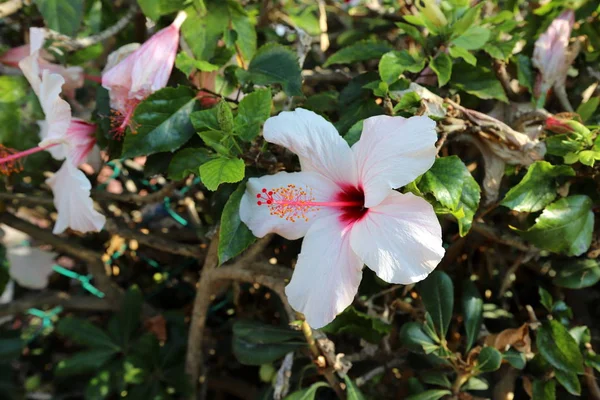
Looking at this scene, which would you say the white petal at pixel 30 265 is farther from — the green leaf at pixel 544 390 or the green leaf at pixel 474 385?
the green leaf at pixel 544 390

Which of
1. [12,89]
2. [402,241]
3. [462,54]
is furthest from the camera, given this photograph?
[12,89]

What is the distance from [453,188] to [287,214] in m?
0.26

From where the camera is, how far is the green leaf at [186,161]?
94 cm

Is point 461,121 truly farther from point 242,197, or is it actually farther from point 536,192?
point 242,197

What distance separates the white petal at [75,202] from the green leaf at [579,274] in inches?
36.2

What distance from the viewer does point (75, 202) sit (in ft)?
3.49

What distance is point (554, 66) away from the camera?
43.7 inches

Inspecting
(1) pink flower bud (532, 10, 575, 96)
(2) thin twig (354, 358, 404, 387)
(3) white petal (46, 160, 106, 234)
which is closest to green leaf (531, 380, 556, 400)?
(2) thin twig (354, 358, 404, 387)

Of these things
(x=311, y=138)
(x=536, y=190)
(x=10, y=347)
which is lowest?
(x=10, y=347)

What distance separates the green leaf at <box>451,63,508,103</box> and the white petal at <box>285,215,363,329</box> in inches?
Answer: 16.3

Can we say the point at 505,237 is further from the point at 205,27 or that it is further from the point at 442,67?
the point at 205,27

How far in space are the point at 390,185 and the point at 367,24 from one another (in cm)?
103

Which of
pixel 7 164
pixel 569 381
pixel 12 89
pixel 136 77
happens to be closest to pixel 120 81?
pixel 136 77

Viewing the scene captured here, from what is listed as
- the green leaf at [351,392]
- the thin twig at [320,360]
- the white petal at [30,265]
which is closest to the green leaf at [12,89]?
the white petal at [30,265]
